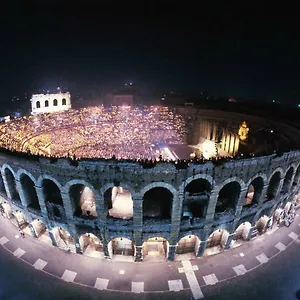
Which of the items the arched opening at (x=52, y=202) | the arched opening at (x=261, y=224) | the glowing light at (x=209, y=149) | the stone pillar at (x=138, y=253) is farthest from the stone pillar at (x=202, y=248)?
the glowing light at (x=209, y=149)

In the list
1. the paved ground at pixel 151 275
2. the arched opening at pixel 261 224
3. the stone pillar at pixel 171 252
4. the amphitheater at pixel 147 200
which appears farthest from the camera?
the arched opening at pixel 261 224

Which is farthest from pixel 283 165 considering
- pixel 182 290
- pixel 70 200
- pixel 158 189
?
pixel 70 200

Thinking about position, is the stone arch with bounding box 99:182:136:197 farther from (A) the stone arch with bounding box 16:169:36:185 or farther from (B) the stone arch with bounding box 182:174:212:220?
(A) the stone arch with bounding box 16:169:36:185

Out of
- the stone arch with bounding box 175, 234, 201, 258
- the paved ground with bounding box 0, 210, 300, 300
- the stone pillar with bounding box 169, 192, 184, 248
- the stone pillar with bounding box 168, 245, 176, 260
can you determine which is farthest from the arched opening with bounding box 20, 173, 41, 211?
the stone arch with bounding box 175, 234, 201, 258

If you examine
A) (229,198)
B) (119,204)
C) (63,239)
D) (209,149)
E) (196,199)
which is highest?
(196,199)

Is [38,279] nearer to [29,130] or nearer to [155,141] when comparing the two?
[29,130]

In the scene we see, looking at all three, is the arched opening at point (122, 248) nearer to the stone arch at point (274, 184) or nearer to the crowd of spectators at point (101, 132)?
the stone arch at point (274, 184)

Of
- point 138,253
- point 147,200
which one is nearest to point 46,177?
A: point 147,200

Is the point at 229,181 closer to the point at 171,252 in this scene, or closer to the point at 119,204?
the point at 171,252
